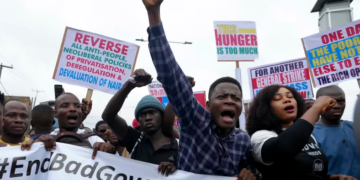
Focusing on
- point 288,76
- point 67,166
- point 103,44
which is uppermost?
point 103,44

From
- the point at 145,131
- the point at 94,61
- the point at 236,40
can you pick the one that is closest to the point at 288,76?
the point at 236,40

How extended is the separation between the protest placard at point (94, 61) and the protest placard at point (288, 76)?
304 centimetres

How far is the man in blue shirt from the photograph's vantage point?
2.95m

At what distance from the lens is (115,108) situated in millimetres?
2699

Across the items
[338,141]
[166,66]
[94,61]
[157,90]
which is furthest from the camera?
[157,90]

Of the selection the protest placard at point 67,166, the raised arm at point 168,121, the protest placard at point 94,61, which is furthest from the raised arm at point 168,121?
the protest placard at point 94,61

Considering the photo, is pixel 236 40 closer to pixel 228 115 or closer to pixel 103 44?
pixel 103 44

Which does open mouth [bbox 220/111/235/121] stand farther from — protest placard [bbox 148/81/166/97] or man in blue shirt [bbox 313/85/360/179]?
protest placard [bbox 148/81/166/97]

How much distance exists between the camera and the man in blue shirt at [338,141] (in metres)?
2.95

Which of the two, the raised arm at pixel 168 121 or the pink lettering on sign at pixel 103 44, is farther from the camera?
the pink lettering on sign at pixel 103 44

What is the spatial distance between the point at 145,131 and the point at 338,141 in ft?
6.08

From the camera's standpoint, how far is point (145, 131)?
2.90m

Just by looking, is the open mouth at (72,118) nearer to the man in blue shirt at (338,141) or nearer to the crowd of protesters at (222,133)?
the crowd of protesters at (222,133)

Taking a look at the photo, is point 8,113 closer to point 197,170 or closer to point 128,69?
point 128,69
